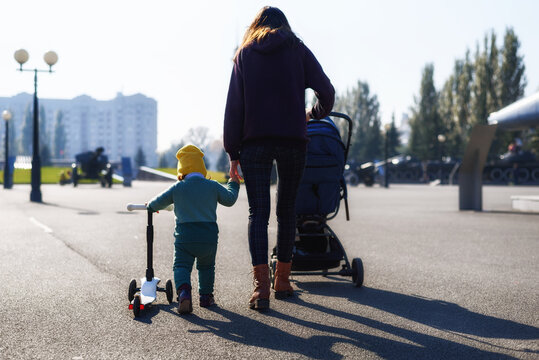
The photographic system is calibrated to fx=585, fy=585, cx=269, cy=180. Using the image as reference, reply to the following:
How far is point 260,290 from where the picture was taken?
3.58 m

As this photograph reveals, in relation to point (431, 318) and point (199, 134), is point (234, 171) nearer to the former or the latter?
point (431, 318)

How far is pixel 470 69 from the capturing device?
183 feet

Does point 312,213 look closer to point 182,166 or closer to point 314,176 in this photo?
point 314,176

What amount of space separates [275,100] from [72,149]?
186 meters

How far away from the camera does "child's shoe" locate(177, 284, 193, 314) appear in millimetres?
3445

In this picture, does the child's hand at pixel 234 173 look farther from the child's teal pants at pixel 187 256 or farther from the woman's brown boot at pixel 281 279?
the woman's brown boot at pixel 281 279

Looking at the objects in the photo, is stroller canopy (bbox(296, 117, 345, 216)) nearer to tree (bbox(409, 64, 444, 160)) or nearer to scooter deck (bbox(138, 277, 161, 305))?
scooter deck (bbox(138, 277, 161, 305))

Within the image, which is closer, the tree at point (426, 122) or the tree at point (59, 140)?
the tree at point (426, 122)

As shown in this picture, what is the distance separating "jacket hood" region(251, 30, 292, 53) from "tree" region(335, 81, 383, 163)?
6915 cm

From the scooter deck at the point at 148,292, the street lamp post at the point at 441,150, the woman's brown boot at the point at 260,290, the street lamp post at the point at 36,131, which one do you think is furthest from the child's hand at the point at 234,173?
the street lamp post at the point at 441,150

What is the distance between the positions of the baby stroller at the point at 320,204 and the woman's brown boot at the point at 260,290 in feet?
1.94

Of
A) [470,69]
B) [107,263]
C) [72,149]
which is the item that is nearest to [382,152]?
[470,69]

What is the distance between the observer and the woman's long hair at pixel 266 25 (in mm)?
3666

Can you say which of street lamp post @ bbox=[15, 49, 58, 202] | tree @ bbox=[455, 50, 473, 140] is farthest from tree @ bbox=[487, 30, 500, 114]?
street lamp post @ bbox=[15, 49, 58, 202]
